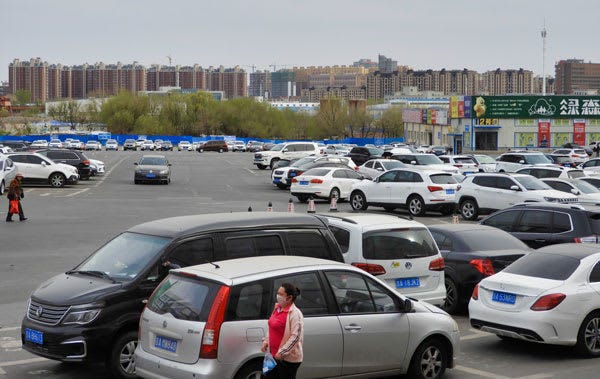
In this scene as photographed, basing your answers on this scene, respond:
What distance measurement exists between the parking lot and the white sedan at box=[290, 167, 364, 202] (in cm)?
60

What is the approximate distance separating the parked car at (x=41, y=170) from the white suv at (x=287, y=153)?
2026cm

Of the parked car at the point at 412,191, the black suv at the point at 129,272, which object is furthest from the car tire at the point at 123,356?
the parked car at the point at 412,191

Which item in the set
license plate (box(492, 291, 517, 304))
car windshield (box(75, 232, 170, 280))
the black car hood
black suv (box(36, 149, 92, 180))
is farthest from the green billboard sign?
the black car hood

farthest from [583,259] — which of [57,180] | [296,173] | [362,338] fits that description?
[57,180]

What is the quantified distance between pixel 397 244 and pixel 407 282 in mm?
588

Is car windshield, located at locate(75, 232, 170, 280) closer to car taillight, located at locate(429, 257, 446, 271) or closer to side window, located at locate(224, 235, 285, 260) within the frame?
side window, located at locate(224, 235, 285, 260)

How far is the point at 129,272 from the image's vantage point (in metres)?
11.1

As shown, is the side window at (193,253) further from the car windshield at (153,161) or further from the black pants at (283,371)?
the car windshield at (153,161)

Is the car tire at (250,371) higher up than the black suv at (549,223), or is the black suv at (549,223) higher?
the black suv at (549,223)

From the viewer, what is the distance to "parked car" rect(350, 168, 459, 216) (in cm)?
3180

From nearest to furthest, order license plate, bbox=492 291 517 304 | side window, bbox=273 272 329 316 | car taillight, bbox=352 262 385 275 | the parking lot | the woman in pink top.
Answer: the woman in pink top
side window, bbox=273 272 329 316
the parking lot
license plate, bbox=492 291 517 304
car taillight, bbox=352 262 385 275

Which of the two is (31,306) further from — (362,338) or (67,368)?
(362,338)

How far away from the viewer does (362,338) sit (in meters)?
9.74

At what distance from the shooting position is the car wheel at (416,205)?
3191 cm
